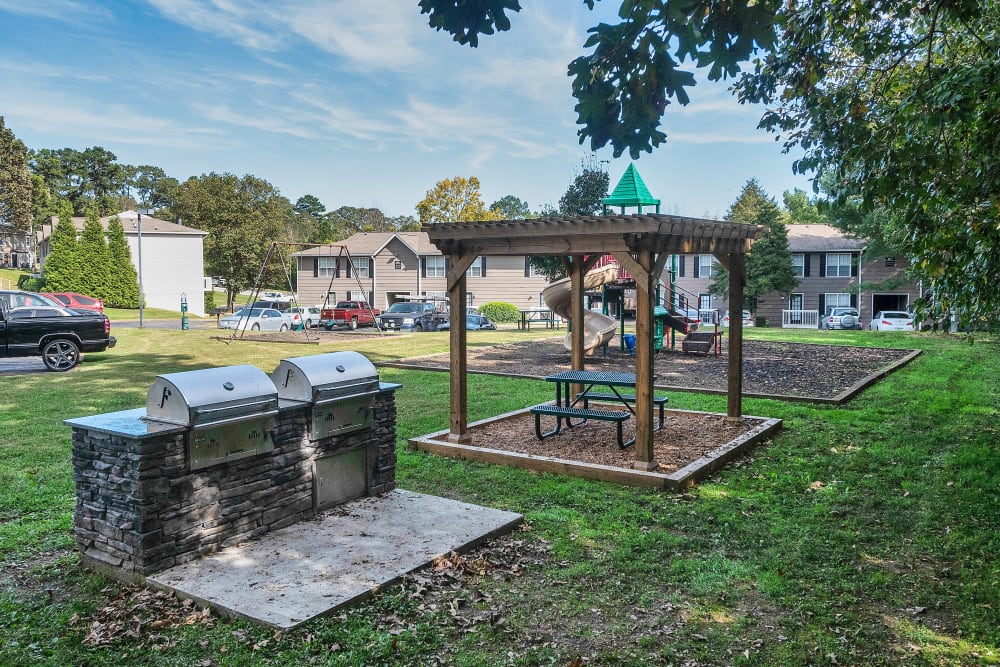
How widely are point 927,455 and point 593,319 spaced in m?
11.1

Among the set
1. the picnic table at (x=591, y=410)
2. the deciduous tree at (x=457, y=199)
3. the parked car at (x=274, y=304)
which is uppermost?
the deciduous tree at (x=457, y=199)

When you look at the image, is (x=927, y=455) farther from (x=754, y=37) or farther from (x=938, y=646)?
(x=754, y=37)

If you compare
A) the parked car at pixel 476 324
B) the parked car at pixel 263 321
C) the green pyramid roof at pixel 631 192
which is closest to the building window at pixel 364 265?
the parked car at pixel 263 321

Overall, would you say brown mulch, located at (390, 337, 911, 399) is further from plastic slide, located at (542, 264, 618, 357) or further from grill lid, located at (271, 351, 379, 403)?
grill lid, located at (271, 351, 379, 403)

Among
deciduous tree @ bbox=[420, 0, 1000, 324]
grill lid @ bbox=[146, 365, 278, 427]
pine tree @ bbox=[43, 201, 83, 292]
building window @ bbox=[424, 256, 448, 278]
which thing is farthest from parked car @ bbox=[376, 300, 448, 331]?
grill lid @ bbox=[146, 365, 278, 427]

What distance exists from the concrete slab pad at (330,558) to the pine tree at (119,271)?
1722 inches

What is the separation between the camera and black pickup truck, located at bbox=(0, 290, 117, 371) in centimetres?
1514

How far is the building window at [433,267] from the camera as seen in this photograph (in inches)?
1889

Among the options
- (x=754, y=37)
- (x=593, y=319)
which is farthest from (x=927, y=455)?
(x=593, y=319)

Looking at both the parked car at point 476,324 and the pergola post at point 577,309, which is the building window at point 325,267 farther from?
the pergola post at point 577,309

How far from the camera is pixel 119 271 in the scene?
44.0 metres

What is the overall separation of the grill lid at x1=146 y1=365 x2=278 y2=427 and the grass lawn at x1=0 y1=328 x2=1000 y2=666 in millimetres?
1147


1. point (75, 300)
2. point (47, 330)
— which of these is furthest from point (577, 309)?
point (75, 300)

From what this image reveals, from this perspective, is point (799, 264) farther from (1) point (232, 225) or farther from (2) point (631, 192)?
(1) point (232, 225)
